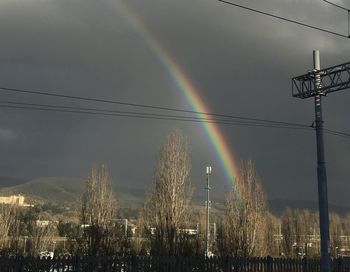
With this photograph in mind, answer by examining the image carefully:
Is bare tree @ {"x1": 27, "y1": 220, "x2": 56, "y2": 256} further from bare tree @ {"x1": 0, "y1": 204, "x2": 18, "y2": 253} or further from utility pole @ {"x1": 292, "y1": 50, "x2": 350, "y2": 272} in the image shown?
utility pole @ {"x1": 292, "y1": 50, "x2": 350, "y2": 272}

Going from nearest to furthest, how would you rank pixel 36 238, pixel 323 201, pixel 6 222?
pixel 323 201 < pixel 6 222 < pixel 36 238

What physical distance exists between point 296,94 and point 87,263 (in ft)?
39.7

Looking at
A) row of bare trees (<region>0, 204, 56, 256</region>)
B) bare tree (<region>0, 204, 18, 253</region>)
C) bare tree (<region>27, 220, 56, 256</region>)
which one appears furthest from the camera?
bare tree (<region>27, 220, 56, 256</region>)

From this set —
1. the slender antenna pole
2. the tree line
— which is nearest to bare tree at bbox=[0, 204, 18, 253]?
the tree line

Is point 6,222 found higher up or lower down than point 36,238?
higher up

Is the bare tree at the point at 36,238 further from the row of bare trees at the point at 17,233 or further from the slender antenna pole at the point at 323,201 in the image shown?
the slender antenna pole at the point at 323,201

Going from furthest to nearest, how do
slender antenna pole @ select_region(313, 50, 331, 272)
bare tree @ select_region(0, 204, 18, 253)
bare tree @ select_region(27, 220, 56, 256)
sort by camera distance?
bare tree @ select_region(27, 220, 56, 256) < bare tree @ select_region(0, 204, 18, 253) < slender antenna pole @ select_region(313, 50, 331, 272)

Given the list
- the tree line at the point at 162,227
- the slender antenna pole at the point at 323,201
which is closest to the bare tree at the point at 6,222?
the tree line at the point at 162,227

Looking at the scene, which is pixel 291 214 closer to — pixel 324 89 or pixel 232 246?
pixel 232 246

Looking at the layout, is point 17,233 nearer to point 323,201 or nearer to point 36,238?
point 36,238

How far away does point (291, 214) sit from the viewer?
89.0 meters

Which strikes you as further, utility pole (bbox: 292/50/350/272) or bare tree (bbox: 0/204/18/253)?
bare tree (bbox: 0/204/18/253)

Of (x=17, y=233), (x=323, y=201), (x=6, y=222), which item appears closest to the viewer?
(x=323, y=201)

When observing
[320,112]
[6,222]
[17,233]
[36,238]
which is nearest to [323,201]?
[320,112]
